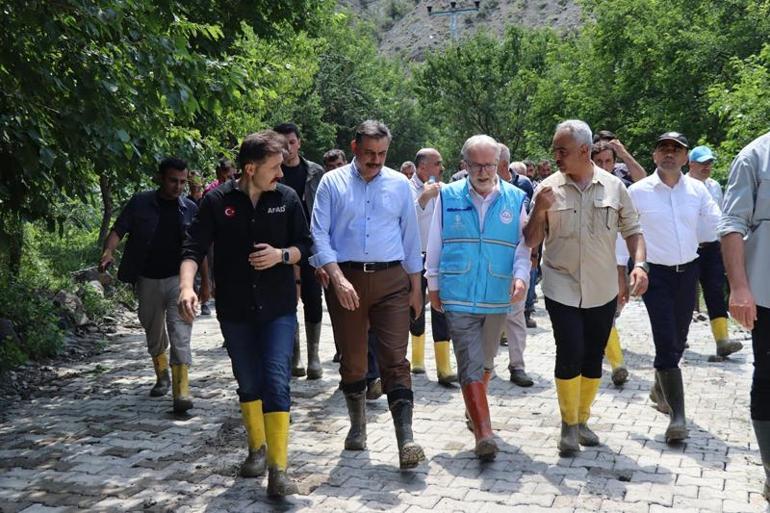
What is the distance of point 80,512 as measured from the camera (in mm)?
4945

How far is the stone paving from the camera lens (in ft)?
16.4

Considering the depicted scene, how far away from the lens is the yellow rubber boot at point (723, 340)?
8883 mm

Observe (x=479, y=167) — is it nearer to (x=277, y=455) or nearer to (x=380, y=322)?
(x=380, y=322)

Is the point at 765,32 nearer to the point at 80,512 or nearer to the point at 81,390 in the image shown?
the point at 81,390

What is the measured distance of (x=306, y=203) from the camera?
26.1 feet

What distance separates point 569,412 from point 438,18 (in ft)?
351

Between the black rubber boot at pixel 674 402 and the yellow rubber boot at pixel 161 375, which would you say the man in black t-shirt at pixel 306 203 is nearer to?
the yellow rubber boot at pixel 161 375

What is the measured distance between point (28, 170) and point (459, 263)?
2.97 m

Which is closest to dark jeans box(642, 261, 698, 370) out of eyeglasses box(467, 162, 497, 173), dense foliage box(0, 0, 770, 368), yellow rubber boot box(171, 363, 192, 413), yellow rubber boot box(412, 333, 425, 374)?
eyeglasses box(467, 162, 497, 173)

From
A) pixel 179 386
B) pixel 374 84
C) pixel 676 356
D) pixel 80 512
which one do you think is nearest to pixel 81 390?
pixel 179 386

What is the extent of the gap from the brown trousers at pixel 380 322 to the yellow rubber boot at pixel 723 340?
4.42 meters

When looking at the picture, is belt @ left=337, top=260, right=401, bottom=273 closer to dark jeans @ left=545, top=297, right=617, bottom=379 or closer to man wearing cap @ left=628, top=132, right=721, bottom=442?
dark jeans @ left=545, top=297, right=617, bottom=379

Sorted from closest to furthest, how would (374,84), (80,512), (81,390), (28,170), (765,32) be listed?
(80,512) → (28,170) → (81,390) → (765,32) → (374,84)

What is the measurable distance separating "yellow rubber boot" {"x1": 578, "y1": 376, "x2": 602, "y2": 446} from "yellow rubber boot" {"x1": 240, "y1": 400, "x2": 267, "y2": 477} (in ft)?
6.91
